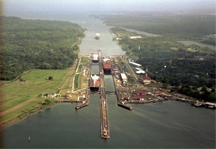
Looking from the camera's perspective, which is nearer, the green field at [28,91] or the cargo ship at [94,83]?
the green field at [28,91]

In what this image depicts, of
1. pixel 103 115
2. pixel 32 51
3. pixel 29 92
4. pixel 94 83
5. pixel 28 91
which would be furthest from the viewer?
pixel 32 51

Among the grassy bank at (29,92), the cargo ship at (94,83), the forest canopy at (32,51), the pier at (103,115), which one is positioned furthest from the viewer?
the forest canopy at (32,51)

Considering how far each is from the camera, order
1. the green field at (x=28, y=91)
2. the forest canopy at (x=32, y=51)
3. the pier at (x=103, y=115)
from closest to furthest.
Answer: the pier at (x=103, y=115), the green field at (x=28, y=91), the forest canopy at (x=32, y=51)

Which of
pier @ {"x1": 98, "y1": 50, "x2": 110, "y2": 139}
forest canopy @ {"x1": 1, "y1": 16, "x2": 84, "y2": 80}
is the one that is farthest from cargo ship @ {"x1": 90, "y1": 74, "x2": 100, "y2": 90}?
forest canopy @ {"x1": 1, "y1": 16, "x2": 84, "y2": 80}

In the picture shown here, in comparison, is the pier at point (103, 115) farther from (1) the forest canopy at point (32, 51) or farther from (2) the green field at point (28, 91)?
(1) the forest canopy at point (32, 51)

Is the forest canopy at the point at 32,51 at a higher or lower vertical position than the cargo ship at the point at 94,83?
higher

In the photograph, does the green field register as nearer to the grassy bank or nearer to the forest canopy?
the grassy bank

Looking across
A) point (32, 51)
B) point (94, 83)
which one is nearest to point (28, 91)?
point (94, 83)

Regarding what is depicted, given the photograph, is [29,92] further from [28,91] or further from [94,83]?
[94,83]

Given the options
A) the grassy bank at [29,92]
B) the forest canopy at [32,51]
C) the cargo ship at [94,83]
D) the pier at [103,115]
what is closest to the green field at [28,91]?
the grassy bank at [29,92]
